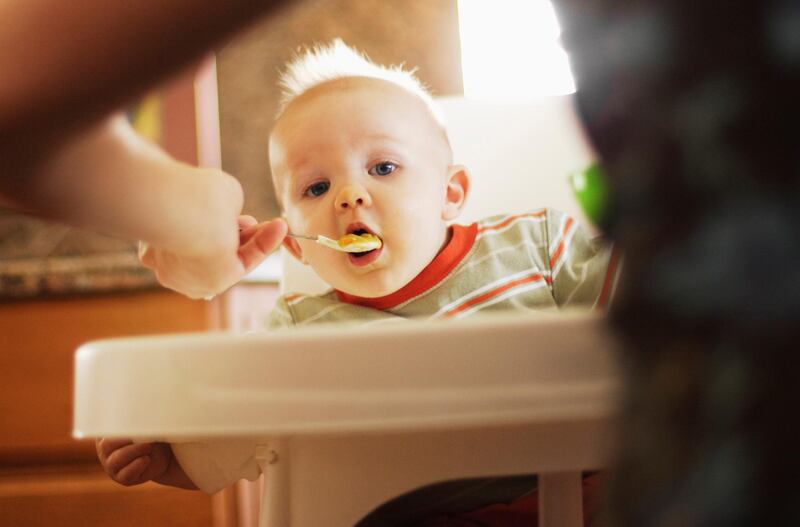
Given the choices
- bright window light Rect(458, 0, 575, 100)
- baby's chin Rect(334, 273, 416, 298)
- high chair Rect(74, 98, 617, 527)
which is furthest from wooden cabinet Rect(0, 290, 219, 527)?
high chair Rect(74, 98, 617, 527)

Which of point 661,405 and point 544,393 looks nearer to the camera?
point 661,405

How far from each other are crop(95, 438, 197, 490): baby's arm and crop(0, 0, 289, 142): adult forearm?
43 centimetres

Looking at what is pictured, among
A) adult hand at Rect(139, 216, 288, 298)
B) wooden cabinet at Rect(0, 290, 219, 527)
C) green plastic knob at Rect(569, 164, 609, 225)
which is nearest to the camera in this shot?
adult hand at Rect(139, 216, 288, 298)

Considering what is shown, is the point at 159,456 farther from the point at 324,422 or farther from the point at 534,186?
the point at 534,186

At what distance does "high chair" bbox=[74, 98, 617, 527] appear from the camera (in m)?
0.33

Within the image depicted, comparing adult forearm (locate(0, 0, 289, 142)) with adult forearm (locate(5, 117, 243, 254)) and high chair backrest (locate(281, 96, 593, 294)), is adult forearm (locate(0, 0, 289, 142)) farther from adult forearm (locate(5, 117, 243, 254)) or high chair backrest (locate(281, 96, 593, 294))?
high chair backrest (locate(281, 96, 593, 294))

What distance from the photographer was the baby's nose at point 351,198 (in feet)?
2.74

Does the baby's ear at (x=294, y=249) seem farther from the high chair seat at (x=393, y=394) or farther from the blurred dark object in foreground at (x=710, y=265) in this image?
the blurred dark object in foreground at (x=710, y=265)

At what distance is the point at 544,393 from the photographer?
1.10ft

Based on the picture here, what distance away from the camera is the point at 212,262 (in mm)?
458

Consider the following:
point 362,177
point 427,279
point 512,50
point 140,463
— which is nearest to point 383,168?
point 362,177

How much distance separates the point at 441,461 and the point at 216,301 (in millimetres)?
991

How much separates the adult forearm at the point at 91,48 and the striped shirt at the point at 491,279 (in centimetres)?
64

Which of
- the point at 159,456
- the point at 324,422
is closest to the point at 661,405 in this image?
the point at 324,422
